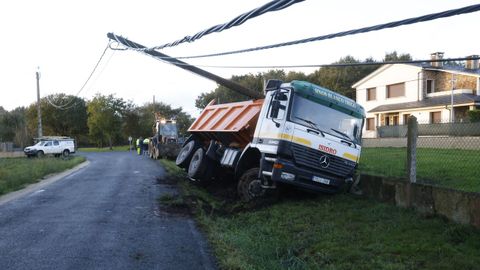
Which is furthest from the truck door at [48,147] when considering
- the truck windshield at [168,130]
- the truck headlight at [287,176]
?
the truck headlight at [287,176]

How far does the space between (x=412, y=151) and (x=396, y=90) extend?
32.8 m

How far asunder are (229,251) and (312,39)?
325 centimetres

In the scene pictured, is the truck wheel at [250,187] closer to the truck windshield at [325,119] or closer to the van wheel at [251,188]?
the van wheel at [251,188]

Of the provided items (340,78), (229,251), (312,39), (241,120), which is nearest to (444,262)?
(229,251)

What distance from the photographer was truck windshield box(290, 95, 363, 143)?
10.0 m

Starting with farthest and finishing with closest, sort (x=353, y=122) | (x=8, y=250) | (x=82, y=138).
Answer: (x=82, y=138), (x=353, y=122), (x=8, y=250)

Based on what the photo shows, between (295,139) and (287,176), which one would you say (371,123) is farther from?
(287,176)

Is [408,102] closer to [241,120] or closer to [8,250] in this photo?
[241,120]

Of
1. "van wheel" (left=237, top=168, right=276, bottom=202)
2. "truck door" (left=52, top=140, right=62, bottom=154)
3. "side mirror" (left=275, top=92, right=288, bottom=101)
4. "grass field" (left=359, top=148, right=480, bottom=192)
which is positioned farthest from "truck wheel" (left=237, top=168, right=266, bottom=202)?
"truck door" (left=52, top=140, right=62, bottom=154)

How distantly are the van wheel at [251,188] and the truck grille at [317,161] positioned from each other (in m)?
1.24

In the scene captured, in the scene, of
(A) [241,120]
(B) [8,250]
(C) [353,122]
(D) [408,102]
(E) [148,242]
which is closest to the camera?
(B) [8,250]

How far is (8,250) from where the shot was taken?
259 inches

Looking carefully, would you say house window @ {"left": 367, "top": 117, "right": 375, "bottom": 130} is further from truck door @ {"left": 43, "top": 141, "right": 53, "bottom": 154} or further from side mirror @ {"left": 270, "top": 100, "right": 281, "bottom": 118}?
side mirror @ {"left": 270, "top": 100, "right": 281, "bottom": 118}

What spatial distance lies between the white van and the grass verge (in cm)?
3465
